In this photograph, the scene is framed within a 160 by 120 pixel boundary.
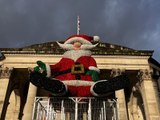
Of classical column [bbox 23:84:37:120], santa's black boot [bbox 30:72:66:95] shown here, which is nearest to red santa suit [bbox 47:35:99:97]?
santa's black boot [bbox 30:72:66:95]

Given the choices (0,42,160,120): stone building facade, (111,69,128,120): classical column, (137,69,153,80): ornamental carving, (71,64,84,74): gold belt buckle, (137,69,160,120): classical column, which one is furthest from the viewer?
(137,69,153,80): ornamental carving

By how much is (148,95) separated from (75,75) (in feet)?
48.8

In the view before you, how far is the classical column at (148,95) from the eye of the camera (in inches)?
976

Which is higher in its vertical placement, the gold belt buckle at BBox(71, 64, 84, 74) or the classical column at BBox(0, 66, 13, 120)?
the classical column at BBox(0, 66, 13, 120)

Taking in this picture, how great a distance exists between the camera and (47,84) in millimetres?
11945

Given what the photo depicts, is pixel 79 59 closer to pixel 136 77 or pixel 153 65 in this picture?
pixel 136 77

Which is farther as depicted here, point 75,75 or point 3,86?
point 3,86

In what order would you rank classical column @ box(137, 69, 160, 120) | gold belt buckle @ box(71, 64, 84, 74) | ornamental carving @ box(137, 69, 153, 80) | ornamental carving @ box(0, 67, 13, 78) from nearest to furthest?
gold belt buckle @ box(71, 64, 84, 74)
classical column @ box(137, 69, 160, 120)
ornamental carving @ box(0, 67, 13, 78)
ornamental carving @ box(137, 69, 153, 80)

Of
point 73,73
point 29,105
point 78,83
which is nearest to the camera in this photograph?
point 78,83

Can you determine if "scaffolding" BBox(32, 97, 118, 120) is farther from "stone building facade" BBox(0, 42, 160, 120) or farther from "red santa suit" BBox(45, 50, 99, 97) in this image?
"stone building facade" BBox(0, 42, 160, 120)

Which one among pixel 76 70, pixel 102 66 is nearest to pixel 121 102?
pixel 102 66

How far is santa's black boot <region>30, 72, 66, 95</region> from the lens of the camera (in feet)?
39.1

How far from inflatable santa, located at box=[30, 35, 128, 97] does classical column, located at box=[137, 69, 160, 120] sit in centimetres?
1299

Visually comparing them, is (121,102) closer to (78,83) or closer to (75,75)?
(75,75)
